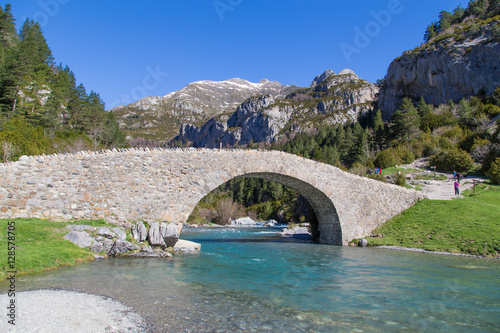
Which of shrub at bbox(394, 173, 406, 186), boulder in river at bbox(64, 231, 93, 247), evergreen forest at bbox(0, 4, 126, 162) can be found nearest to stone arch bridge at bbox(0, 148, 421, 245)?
boulder in river at bbox(64, 231, 93, 247)

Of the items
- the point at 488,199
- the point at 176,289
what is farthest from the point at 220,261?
the point at 488,199

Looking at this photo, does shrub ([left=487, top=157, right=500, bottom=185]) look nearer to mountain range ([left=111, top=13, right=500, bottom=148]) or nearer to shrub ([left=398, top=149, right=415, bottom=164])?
shrub ([left=398, top=149, right=415, bottom=164])

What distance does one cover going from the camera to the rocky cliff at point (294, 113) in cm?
11338

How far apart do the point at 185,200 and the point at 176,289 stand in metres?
6.91

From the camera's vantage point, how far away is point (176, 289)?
24.7 feet

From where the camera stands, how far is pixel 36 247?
9500mm

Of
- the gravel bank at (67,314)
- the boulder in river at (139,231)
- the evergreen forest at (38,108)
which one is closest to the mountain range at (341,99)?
the boulder in river at (139,231)

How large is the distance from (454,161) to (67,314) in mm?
30524

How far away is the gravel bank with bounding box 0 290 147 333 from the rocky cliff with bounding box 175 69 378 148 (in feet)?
343

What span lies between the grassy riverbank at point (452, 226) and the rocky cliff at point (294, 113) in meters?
88.5

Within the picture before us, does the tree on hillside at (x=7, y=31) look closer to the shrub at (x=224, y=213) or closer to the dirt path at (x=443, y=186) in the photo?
the shrub at (x=224, y=213)

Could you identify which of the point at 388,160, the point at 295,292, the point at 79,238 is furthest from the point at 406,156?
the point at 79,238

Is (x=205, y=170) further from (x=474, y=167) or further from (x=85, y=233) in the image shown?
(x=474, y=167)

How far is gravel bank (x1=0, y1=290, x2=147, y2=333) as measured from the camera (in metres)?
4.54
